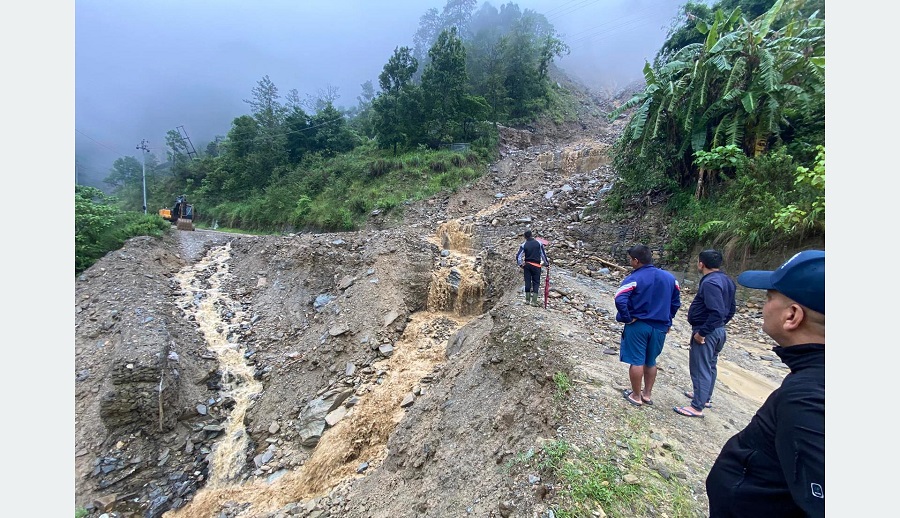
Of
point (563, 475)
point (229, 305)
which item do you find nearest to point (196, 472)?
point (229, 305)

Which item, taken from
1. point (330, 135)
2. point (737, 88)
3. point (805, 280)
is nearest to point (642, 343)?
point (805, 280)

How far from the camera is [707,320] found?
339 centimetres

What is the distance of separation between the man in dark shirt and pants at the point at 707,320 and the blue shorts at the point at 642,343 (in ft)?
1.08

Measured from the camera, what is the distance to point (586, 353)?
4719mm

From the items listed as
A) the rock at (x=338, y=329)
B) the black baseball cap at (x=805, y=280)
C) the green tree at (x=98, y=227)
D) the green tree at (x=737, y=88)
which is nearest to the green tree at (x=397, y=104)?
the green tree at (x=98, y=227)

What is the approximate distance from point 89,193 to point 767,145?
22172 millimetres

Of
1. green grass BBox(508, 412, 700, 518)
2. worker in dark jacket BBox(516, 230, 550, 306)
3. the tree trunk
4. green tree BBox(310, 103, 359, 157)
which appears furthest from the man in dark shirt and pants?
green tree BBox(310, 103, 359, 157)

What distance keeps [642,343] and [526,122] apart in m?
27.8

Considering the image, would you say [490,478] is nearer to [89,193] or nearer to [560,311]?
[560,311]

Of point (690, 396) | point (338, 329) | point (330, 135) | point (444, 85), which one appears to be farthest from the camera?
point (330, 135)

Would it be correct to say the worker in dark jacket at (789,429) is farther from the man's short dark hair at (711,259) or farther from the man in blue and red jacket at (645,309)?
the man's short dark hair at (711,259)

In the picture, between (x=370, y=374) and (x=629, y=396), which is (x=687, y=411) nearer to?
(x=629, y=396)

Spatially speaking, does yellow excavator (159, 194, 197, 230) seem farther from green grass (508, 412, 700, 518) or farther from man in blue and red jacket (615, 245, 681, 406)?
man in blue and red jacket (615, 245, 681, 406)

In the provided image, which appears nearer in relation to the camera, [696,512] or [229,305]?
[696,512]
